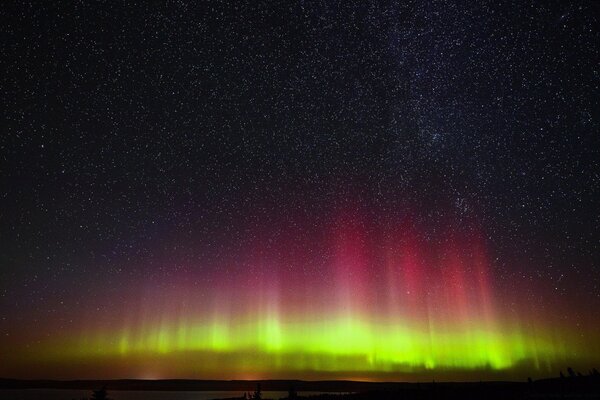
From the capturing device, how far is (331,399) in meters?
37.8

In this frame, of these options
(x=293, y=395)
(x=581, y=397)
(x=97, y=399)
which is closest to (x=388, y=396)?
(x=293, y=395)

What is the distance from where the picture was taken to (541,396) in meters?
25.3

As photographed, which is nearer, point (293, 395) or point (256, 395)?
point (293, 395)

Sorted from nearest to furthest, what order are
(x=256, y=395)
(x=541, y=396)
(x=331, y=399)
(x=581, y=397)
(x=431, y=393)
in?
(x=581, y=397) → (x=541, y=396) → (x=256, y=395) → (x=431, y=393) → (x=331, y=399)

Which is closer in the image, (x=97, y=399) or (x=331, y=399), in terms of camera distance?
(x=97, y=399)

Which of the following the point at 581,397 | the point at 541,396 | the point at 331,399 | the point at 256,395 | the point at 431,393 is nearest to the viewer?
the point at 581,397

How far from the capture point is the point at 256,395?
90.0 ft

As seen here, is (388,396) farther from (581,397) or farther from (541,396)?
(581,397)

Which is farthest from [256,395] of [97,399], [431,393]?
[431,393]

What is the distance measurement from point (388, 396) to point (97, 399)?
2116cm

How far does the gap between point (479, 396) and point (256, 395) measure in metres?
15.1

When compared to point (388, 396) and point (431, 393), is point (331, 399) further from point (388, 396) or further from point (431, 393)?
point (431, 393)

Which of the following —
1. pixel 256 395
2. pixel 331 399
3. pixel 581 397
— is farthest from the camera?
pixel 331 399

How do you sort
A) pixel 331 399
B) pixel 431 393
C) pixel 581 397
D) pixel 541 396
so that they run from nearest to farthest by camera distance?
pixel 581 397, pixel 541 396, pixel 431 393, pixel 331 399
